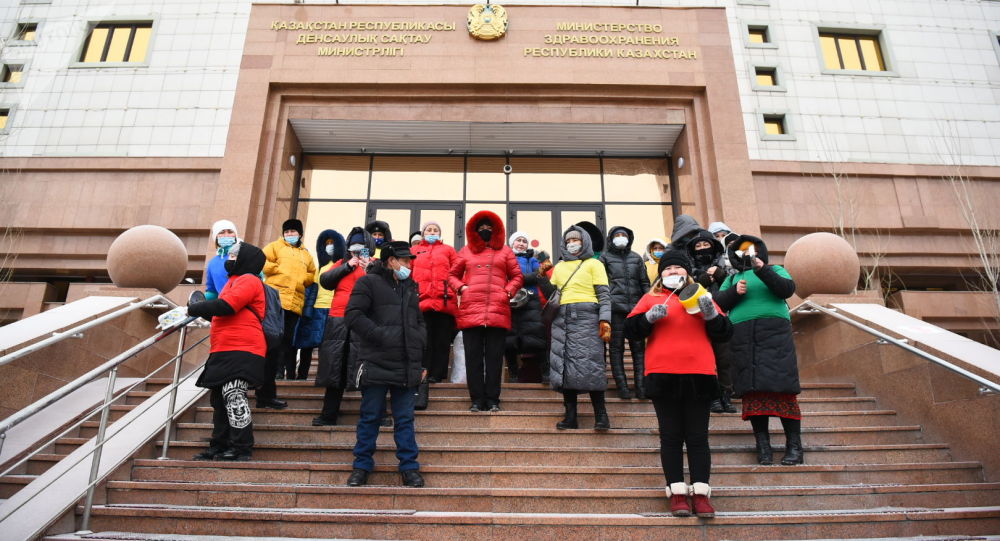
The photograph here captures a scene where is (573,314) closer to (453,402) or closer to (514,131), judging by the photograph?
(453,402)

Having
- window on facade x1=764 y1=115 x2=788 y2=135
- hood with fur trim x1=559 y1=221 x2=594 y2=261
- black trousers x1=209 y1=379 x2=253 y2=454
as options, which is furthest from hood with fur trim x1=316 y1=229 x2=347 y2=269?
window on facade x1=764 y1=115 x2=788 y2=135

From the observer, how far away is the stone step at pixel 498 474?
4.73 m

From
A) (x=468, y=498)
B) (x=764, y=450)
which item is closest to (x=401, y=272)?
(x=468, y=498)

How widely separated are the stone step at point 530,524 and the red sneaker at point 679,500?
0.07 meters

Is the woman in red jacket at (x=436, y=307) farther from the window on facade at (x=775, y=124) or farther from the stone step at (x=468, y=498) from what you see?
the window on facade at (x=775, y=124)

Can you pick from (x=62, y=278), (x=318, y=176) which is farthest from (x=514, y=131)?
(x=62, y=278)

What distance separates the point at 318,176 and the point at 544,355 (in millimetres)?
10381

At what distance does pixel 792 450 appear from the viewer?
197 inches

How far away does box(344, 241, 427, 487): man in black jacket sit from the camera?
465 cm

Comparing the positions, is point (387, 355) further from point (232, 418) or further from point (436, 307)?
point (436, 307)

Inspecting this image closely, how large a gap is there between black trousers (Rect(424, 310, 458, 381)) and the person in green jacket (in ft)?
9.44

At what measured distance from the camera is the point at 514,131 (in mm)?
14609

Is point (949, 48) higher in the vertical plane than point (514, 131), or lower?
higher

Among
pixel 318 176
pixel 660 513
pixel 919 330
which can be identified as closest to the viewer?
pixel 660 513
